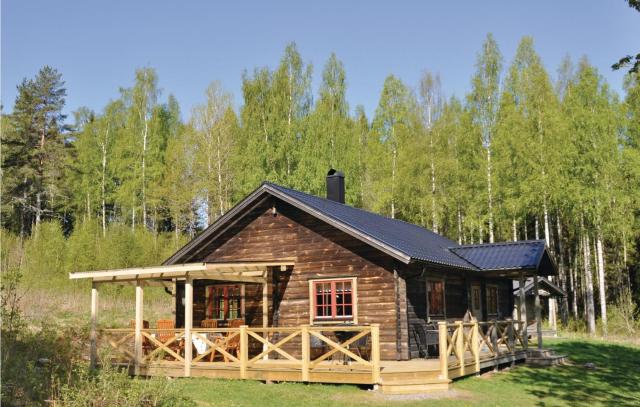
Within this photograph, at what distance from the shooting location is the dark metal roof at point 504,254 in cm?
1745

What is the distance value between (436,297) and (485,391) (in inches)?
185

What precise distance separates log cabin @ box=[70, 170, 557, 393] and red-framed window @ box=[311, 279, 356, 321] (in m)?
0.03

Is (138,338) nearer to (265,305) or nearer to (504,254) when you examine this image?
(265,305)

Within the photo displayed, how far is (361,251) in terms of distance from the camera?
15.5m

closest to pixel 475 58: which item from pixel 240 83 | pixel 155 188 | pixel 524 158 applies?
pixel 524 158

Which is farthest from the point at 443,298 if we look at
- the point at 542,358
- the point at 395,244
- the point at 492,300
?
the point at 492,300

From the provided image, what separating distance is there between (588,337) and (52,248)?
2470 centimetres

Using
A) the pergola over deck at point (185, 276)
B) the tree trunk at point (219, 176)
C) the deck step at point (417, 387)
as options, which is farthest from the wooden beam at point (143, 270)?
the tree trunk at point (219, 176)

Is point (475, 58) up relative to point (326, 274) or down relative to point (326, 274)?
up

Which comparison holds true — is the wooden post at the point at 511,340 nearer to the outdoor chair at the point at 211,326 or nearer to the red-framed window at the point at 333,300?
the red-framed window at the point at 333,300

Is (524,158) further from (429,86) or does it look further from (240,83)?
(240,83)

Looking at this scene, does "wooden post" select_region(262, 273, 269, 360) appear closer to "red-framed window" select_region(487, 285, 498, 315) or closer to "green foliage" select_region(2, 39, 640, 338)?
"red-framed window" select_region(487, 285, 498, 315)

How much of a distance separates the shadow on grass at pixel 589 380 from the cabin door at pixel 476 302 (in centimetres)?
298

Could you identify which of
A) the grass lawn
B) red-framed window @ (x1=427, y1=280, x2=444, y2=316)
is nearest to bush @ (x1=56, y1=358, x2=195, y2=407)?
the grass lawn
